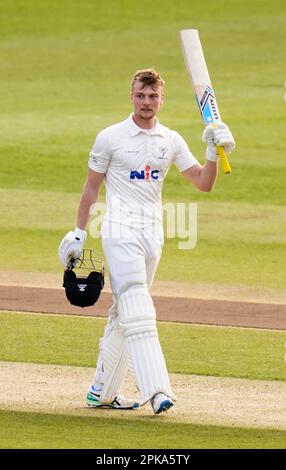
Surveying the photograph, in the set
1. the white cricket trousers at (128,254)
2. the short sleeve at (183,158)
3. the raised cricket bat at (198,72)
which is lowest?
the white cricket trousers at (128,254)

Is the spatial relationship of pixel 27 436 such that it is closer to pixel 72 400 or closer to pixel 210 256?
pixel 72 400

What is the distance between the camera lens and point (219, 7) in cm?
3362

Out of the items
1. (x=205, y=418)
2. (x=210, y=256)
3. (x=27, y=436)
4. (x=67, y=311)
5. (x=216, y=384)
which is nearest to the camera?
(x=27, y=436)

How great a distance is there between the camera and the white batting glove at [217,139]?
8938 mm

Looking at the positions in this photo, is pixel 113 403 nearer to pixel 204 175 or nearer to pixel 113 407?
pixel 113 407

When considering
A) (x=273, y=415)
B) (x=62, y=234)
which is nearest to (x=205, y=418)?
(x=273, y=415)

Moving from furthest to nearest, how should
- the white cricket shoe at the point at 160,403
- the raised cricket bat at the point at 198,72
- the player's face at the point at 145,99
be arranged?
1. the raised cricket bat at the point at 198,72
2. the player's face at the point at 145,99
3. the white cricket shoe at the point at 160,403

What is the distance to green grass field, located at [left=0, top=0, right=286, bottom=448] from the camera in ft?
34.1

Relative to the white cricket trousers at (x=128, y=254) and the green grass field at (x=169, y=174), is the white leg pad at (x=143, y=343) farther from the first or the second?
the green grass field at (x=169, y=174)

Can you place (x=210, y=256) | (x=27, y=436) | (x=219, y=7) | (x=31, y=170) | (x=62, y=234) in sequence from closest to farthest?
(x=27, y=436) < (x=210, y=256) < (x=62, y=234) < (x=31, y=170) < (x=219, y=7)

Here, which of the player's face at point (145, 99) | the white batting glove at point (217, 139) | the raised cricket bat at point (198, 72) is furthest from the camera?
the raised cricket bat at point (198, 72)

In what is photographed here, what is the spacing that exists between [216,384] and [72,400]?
3.53ft

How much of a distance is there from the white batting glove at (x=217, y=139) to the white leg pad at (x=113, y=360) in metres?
1.26

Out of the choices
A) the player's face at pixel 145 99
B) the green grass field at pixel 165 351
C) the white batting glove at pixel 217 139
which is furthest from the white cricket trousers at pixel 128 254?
the green grass field at pixel 165 351
